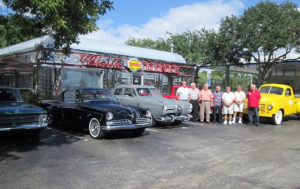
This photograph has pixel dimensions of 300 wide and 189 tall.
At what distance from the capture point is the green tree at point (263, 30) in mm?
19672

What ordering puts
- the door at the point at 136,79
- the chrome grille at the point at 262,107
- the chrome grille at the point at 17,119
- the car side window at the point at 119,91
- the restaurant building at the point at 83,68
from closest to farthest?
the chrome grille at the point at 17,119, the car side window at the point at 119,91, the chrome grille at the point at 262,107, the restaurant building at the point at 83,68, the door at the point at 136,79

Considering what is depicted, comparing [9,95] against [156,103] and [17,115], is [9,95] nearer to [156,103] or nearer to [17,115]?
[17,115]

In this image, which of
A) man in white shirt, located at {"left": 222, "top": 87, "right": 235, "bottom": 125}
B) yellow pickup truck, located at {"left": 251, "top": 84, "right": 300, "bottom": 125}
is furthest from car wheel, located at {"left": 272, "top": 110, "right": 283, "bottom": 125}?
man in white shirt, located at {"left": 222, "top": 87, "right": 235, "bottom": 125}

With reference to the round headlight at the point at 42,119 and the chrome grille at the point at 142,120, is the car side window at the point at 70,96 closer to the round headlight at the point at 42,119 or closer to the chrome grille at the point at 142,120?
the round headlight at the point at 42,119

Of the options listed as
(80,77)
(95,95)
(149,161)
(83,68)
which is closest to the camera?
(149,161)

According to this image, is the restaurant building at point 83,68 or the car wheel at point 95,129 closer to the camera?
the car wheel at point 95,129

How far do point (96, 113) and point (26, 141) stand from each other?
77.2 inches

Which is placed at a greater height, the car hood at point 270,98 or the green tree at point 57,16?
the green tree at point 57,16

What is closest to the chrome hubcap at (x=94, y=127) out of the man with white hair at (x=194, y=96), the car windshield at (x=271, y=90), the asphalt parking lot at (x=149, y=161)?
the asphalt parking lot at (x=149, y=161)

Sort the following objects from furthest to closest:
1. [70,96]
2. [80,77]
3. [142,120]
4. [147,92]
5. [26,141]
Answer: [80,77] < [147,92] < [70,96] < [142,120] < [26,141]

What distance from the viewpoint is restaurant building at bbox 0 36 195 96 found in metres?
14.3

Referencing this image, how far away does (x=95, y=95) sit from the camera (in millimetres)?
8516

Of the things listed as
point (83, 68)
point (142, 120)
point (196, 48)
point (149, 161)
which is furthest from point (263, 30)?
point (149, 161)

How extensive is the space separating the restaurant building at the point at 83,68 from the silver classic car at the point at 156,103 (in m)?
5.37
